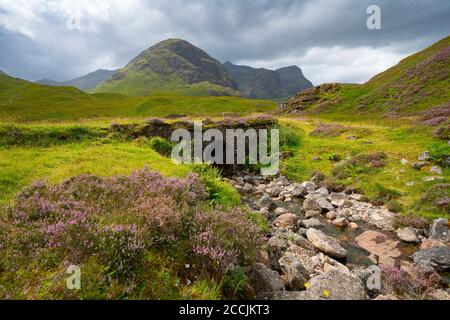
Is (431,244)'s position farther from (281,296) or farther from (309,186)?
(281,296)

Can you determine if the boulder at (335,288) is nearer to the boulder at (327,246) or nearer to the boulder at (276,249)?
the boulder at (276,249)

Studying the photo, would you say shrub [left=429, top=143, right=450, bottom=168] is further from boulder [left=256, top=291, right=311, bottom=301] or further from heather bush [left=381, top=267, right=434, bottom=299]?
boulder [left=256, top=291, right=311, bottom=301]

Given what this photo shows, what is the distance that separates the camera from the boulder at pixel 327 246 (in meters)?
8.44

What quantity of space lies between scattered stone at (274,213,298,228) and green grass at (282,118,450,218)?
504 cm

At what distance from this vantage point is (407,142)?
20516 mm

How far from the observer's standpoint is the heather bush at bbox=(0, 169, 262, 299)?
3.55 m

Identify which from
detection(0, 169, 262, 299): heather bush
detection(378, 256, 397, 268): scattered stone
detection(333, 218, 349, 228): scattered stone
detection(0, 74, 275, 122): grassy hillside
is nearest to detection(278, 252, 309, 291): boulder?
detection(0, 169, 262, 299): heather bush

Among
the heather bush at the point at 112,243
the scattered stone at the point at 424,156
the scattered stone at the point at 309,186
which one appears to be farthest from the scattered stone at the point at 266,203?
the scattered stone at the point at 424,156

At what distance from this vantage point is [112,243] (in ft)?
13.9

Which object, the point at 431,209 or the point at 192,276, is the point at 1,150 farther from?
the point at 431,209

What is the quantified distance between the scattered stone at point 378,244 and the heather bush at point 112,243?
226 inches

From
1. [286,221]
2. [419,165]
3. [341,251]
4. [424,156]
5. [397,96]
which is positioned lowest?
[341,251]

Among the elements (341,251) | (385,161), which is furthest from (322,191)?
(341,251)

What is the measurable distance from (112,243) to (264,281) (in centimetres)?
297
